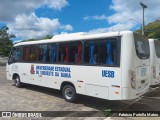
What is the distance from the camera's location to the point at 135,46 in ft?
26.8

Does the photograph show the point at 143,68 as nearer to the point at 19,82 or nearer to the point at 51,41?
the point at 51,41

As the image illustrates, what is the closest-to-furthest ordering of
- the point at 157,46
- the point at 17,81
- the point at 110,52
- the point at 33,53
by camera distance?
the point at 110,52 → the point at 33,53 → the point at 157,46 → the point at 17,81

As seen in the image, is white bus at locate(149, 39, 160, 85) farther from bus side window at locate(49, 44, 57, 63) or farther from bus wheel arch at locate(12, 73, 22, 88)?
bus wheel arch at locate(12, 73, 22, 88)

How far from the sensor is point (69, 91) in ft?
33.1

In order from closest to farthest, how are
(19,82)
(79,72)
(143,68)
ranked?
(143,68), (79,72), (19,82)

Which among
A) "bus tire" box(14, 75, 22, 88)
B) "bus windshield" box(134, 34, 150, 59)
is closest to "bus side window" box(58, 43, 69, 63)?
"bus windshield" box(134, 34, 150, 59)

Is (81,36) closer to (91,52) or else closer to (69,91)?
(91,52)

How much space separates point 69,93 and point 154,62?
16.6ft

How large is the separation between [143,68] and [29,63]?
611cm

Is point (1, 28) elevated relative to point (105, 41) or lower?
elevated

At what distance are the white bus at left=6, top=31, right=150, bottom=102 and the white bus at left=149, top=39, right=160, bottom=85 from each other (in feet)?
9.40

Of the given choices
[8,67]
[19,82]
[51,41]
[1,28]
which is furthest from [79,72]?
[1,28]

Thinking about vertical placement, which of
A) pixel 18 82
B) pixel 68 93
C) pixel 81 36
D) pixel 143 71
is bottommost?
pixel 68 93

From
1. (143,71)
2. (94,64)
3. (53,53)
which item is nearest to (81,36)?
(94,64)
